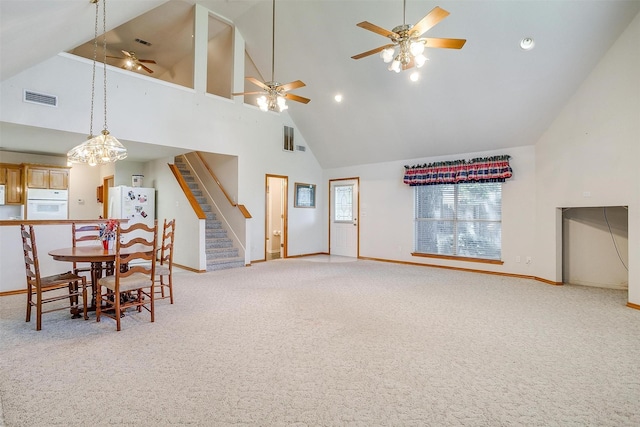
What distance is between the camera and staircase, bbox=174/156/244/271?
22.7 feet

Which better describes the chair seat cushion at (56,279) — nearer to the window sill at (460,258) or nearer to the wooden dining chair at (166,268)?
the wooden dining chair at (166,268)

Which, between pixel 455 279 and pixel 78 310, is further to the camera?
pixel 455 279

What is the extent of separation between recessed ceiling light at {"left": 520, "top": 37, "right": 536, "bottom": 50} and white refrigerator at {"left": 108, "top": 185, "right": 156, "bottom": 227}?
7.75m

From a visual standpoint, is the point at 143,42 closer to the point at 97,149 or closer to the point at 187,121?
the point at 187,121

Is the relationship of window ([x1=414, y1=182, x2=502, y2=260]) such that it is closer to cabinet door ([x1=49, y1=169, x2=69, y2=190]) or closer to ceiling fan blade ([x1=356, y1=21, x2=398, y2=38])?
ceiling fan blade ([x1=356, y1=21, x2=398, y2=38])

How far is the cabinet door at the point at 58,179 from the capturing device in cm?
748

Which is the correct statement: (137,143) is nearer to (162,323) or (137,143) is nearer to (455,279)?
(162,323)

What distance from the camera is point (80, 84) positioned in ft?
16.6

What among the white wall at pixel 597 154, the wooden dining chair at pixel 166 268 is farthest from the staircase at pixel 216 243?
the white wall at pixel 597 154

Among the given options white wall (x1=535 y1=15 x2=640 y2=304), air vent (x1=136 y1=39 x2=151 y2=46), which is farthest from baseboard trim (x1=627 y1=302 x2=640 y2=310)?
air vent (x1=136 y1=39 x2=151 y2=46)

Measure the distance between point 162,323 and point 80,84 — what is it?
160 inches

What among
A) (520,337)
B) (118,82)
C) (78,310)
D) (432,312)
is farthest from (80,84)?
(520,337)

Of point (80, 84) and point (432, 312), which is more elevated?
point (80, 84)

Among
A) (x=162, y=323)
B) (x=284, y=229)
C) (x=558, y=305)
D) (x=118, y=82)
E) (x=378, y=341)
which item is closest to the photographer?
(x=378, y=341)
